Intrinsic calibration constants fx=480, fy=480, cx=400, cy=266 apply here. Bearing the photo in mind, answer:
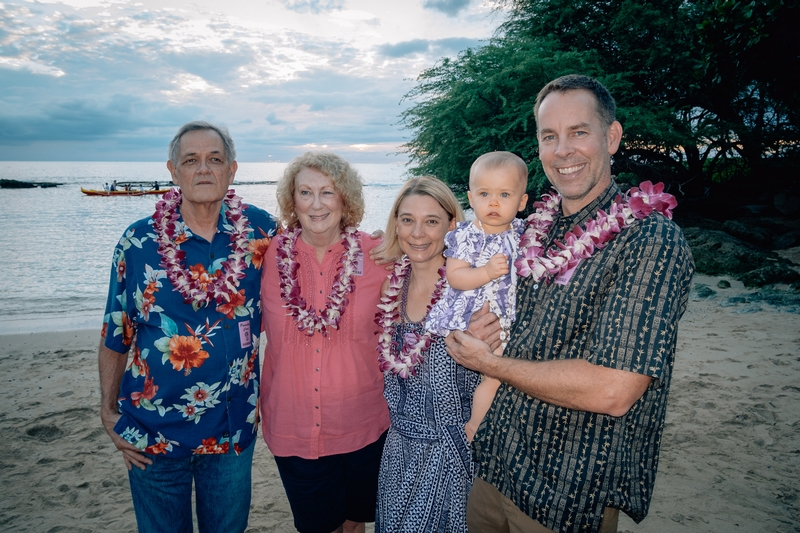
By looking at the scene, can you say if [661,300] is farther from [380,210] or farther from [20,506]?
[380,210]

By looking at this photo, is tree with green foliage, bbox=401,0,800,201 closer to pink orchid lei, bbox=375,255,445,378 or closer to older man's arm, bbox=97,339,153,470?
pink orchid lei, bbox=375,255,445,378

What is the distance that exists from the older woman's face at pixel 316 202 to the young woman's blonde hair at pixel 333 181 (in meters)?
0.04

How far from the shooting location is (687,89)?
15.2 meters

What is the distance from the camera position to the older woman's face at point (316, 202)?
3207mm

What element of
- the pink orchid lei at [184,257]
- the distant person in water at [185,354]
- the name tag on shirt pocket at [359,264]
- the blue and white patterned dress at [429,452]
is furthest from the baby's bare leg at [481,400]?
the pink orchid lei at [184,257]

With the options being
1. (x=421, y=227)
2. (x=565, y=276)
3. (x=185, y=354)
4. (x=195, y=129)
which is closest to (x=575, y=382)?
(x=565, y=276)

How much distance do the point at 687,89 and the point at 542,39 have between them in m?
4.86

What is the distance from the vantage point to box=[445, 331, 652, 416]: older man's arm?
6.27 feet

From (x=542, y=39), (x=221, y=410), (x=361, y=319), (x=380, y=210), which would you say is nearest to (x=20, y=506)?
(x=221, y=410)

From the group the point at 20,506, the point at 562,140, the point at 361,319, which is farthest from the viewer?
the point at 20,506

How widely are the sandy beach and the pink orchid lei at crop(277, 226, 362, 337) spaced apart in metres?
2.40

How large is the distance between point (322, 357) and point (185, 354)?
0.82m

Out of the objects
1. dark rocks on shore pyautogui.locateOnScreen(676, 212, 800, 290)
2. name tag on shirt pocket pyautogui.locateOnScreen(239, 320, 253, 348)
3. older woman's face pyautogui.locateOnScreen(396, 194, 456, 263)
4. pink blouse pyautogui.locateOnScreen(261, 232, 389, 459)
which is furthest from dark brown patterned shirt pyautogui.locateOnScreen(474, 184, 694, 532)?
dark rocks on shore pyautogui.locateOnScreen(676, 212, 800, 290)

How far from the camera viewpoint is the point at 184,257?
295 cm
